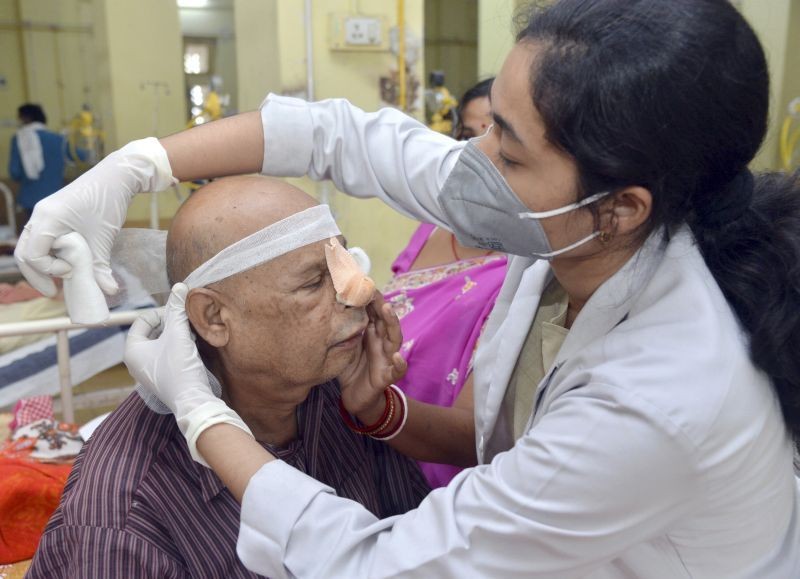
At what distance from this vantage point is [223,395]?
4.94ft

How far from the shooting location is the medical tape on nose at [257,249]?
1333mm

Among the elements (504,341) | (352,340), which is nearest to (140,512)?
(352,340)

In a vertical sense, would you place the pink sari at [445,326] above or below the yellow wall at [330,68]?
below

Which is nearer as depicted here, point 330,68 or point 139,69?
point 330,68

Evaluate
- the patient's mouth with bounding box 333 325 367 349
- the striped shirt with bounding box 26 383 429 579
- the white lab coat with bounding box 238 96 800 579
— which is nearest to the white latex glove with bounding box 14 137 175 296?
the striped shirt with bounding box 26 383 429 579

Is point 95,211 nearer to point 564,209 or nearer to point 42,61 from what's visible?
point 564,209

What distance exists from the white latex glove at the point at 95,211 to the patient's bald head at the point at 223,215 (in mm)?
97

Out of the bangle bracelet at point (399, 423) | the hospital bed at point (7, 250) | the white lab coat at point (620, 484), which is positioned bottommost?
the hospital bed at point (7, 250)

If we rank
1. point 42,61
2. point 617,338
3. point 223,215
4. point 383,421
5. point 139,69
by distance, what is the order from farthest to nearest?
point 42,61 → point 139,69 → point 383,421 → point 223,215 → point 617,338

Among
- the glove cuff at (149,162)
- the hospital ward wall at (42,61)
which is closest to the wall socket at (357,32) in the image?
the glove cuff at (149,162)

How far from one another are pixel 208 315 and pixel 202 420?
0.27 m

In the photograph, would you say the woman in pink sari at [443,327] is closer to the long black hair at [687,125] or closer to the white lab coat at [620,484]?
the white lab coat at [620,484]

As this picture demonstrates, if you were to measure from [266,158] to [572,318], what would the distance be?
0.70 meters

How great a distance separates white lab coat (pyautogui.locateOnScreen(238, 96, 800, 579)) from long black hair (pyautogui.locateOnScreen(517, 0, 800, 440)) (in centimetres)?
4
